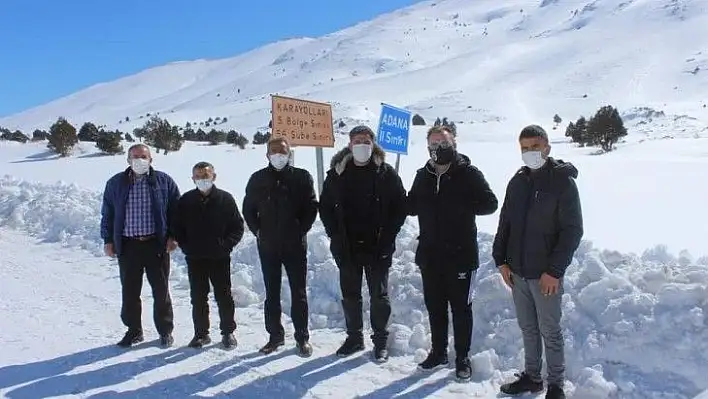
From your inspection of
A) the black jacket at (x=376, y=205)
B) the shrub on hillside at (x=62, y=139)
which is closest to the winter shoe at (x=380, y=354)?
the black jacket at (x=376, y=205)

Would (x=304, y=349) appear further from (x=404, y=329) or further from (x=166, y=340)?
(x=166, y=340)

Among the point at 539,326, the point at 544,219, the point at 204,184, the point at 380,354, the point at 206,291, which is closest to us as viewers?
the point at 544,219

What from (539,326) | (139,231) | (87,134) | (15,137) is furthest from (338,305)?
(15,137)

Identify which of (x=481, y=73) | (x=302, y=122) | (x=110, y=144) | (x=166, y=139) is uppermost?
(x=481, y=73)

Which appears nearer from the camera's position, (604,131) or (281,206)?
(281,206)

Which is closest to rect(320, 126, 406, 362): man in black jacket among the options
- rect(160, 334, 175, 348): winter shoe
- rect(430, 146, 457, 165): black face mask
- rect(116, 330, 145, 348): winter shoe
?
rect(430, 146, 457, 165): black face mask

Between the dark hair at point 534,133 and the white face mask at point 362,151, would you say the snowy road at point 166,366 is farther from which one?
the dark hair at point 534,133

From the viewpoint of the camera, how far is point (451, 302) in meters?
4.61

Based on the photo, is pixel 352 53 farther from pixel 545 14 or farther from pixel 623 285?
pixel 623 285

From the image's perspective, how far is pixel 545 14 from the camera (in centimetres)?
16300

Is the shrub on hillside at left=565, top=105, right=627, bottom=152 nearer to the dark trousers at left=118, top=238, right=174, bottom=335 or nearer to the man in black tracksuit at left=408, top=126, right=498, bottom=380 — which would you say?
the man in black tracksuit at left=408, top=126, right=498, bottom=380

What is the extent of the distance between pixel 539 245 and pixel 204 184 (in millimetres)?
2855

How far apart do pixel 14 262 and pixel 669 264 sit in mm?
8209

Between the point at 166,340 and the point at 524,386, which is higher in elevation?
the point at 166,340
